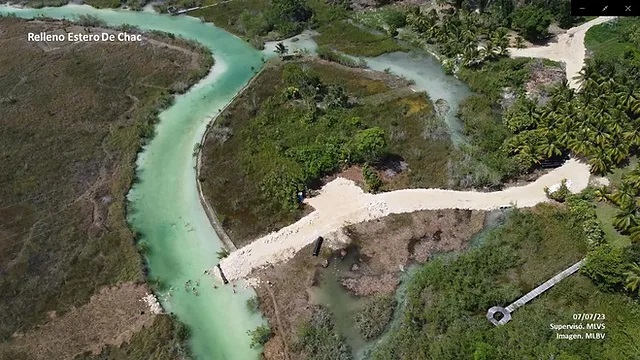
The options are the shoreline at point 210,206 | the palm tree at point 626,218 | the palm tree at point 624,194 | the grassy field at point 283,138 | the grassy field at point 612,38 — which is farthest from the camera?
the grassy field at point 612,38

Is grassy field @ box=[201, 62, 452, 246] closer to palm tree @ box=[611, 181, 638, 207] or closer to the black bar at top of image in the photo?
palm tree @ box=[611, 181, 638, 207]

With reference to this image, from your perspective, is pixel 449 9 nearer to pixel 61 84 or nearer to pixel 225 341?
pixel 61 84

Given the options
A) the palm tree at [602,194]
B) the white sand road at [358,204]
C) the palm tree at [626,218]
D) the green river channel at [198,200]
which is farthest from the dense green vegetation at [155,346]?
the palm tree at [602,194]

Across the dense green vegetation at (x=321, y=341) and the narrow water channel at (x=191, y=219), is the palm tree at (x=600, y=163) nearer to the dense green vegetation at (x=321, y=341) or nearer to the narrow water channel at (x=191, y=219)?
the dense green vegetation at (x=321, y=341)

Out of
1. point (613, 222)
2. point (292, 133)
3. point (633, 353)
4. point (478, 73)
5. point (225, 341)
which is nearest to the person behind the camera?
point (633, 353)

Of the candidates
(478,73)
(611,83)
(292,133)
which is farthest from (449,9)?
(292,133)

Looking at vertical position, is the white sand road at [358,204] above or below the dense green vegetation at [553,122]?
below

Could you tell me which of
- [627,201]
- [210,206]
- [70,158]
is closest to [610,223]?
[627,201]
